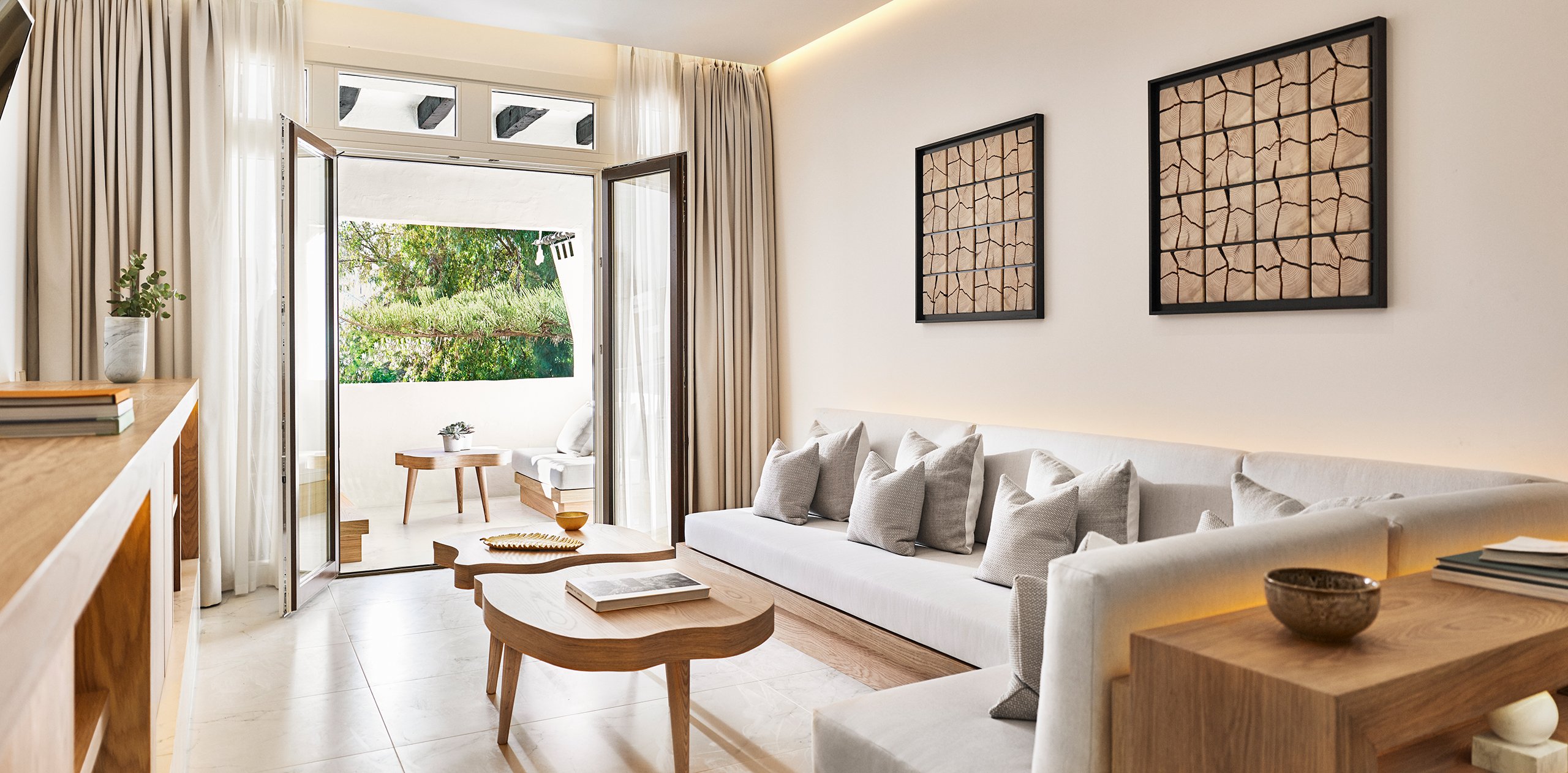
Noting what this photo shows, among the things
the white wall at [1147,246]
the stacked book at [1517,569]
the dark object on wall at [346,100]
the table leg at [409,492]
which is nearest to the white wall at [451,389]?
the table leg at [409,492]

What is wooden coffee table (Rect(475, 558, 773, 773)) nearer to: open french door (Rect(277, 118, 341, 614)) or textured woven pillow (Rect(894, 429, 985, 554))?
textured woven pillow (Rect(894, 429, 985, 554))

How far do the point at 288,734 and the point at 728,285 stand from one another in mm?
3211

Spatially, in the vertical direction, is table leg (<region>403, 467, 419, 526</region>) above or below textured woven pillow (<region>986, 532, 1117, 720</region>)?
below

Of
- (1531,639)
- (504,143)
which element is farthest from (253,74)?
(1531,639)

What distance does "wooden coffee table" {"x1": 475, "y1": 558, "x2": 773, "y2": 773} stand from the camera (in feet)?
8.16

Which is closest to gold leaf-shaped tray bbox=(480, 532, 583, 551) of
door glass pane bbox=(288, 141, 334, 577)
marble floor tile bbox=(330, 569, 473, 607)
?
marble floor tile bbox=(330, 569, 473, 607)

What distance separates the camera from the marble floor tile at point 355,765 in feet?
8.93

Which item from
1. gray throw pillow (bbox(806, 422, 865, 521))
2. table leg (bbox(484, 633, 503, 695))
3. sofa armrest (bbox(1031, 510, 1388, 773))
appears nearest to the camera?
sofa armrest (bbox(1031, 510, 1388, 773))

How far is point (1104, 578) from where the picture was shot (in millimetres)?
1536

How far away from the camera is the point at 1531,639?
1504mm

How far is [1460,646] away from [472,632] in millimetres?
3511

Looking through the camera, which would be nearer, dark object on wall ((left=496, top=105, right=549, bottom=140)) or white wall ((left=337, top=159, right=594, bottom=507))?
dark object on wall ((left=496, top=105, right=549, bottom=140))

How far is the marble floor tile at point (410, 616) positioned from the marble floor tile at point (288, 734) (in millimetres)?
795

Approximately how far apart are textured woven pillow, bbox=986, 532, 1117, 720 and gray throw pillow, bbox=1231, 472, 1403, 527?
75 cm
